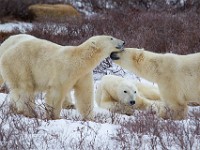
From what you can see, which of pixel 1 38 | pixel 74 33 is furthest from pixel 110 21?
pixel 1 38

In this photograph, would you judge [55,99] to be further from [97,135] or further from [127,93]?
[127,93]

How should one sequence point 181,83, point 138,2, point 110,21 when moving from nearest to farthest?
1. point 181,83
2. point 110,21
3. point 138,2

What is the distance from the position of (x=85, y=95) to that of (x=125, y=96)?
1.04 meters

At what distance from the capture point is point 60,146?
3457 mm

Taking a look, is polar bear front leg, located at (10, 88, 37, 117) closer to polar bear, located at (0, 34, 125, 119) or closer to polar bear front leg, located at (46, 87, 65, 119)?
polar bear, located at (0, 34, 125, 119)

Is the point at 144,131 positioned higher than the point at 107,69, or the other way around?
the point at 144,131

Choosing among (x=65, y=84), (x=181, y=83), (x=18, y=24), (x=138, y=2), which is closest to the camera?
(x=65, y=84)

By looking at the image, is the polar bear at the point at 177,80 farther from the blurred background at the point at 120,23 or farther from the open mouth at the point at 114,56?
the blurred background at the point at 120,23

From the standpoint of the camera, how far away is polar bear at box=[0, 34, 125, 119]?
484cm

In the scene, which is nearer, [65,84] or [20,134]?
[20,134]

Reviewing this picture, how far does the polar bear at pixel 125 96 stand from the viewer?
5.90m

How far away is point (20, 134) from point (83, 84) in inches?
59.0

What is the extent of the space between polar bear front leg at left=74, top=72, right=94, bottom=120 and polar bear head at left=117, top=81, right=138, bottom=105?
83 centimetres

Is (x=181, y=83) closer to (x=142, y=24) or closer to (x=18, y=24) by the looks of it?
(x=142, y=24)
